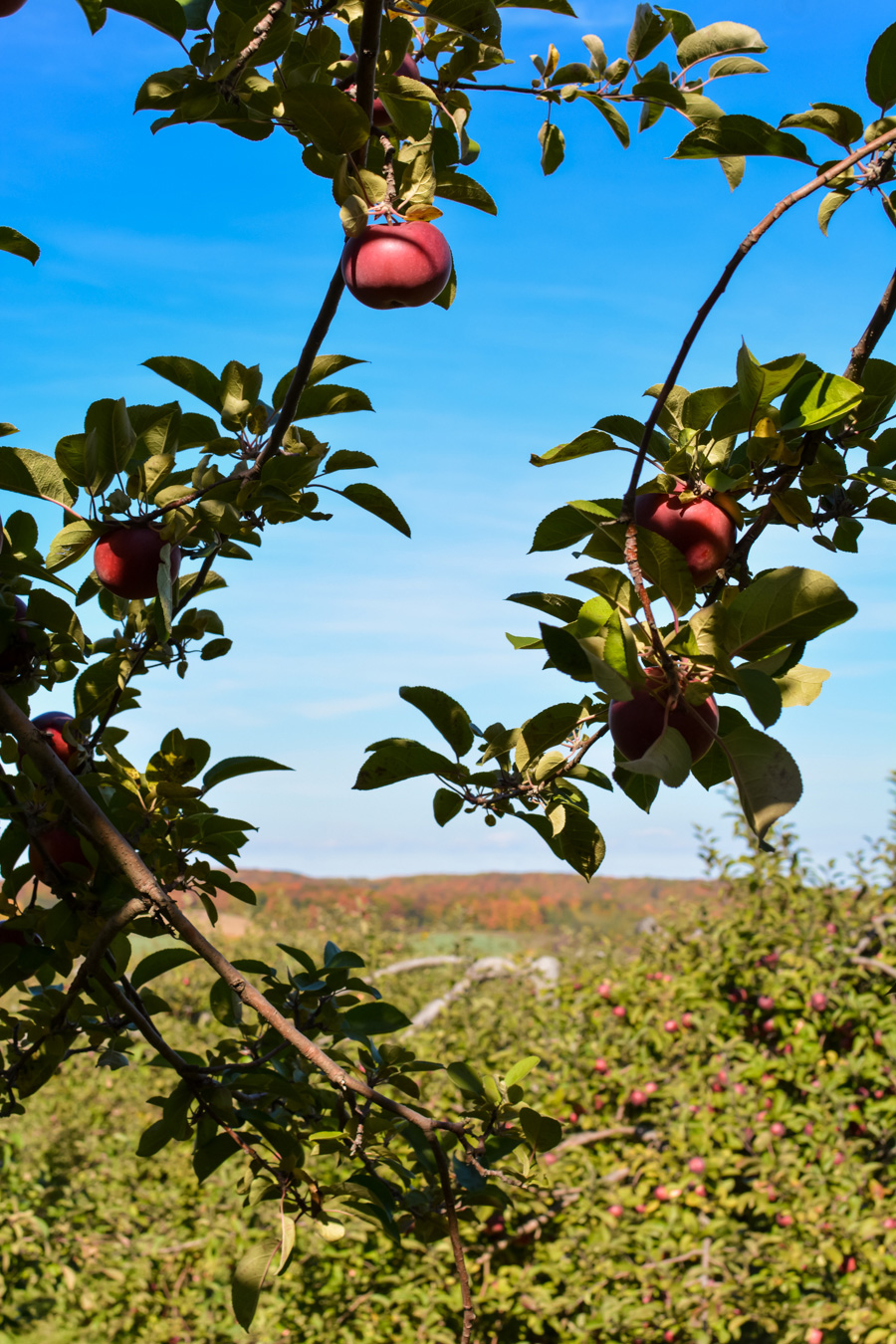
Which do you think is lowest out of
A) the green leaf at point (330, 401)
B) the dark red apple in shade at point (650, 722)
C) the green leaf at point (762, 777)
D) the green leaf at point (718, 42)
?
the green leaf at point (762, 777)

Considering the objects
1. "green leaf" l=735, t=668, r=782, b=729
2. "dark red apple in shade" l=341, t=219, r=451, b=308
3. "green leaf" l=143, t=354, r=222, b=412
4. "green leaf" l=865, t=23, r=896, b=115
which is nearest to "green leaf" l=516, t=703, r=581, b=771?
"green leaf" l=735, t=668, r=782, b=729

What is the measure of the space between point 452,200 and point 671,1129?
10.3 feet

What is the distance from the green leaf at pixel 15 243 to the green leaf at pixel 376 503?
483 mm

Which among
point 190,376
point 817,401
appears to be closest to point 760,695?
point 817,401

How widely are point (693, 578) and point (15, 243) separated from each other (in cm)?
93

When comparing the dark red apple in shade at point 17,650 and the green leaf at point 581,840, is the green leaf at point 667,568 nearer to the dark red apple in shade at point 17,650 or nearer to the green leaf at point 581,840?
the green leaf at point 581,840

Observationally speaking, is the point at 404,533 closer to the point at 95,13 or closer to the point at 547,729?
the point at 547,729

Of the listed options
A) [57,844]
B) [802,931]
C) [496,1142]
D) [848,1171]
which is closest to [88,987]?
[57,844]

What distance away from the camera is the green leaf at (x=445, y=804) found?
115 cm

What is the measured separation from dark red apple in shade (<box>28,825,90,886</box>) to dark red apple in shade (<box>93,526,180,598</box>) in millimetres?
417

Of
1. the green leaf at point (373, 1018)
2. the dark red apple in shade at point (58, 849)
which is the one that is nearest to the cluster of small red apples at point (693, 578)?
the green leaf at point (373, 1018)

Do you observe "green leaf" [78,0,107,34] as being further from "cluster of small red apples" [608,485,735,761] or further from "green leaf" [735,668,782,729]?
"green leaf" [735,668,782,729]

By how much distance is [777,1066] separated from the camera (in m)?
3.54

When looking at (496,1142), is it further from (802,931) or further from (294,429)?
(802,931)
